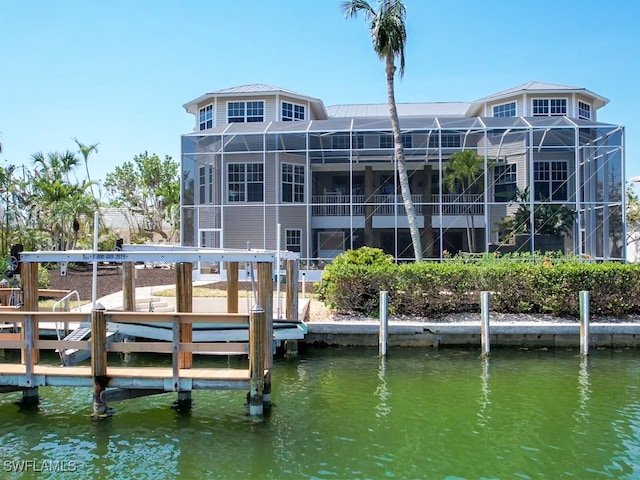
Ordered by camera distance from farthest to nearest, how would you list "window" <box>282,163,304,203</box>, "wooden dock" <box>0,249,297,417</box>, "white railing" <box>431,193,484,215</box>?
1. "white railing" <box>431,193,484,215</box>
2. "window" <box>282,163,304,203</box>
3. "wooden dock" <box>0,249,297,417</box>

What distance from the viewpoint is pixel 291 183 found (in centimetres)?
2920

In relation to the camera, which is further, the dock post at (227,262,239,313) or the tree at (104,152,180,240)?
the tree at (104,152,180,240)

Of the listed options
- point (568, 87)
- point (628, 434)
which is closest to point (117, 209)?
point (568, 87)

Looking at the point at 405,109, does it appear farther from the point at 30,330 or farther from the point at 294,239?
the point at 30,330

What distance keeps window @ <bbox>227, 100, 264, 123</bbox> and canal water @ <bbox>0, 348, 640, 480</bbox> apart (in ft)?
68.3

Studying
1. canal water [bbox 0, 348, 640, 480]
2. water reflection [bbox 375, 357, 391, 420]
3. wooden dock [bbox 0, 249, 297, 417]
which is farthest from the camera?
water reflection [bbox 375, 357, 391, 420]

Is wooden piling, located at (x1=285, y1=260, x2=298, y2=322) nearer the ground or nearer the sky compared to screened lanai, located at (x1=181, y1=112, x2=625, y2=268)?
nearer the ground

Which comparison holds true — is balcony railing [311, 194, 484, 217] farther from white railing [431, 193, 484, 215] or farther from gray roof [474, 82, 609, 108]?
gray roof [474, 82, 609, 108]

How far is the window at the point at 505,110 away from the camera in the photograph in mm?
31141

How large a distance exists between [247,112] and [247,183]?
434cm

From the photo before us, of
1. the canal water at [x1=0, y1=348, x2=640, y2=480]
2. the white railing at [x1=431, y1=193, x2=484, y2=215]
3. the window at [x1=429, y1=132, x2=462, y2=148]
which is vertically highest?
the window at [x1=429, y1=132, x2=462, y2=148]

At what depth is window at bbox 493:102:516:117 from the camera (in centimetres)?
3114

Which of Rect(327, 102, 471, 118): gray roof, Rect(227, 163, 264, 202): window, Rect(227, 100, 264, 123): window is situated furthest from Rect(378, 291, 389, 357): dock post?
Rect(327, 102, 471, 118): gray roof

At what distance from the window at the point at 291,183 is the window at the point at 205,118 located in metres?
5.14
